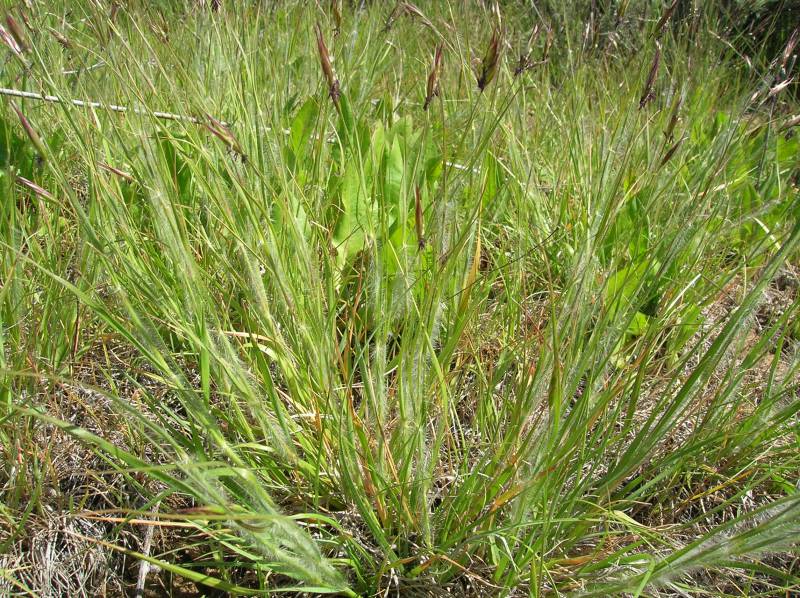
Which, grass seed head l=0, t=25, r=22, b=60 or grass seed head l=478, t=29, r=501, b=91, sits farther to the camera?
grass seed head l=0, t=25, r=22, b=60

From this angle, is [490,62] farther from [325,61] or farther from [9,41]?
[9,41]

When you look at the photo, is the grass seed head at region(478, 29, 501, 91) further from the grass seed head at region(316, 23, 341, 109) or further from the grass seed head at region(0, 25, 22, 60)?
the grass seed head at region(0, 25, 22, 60)

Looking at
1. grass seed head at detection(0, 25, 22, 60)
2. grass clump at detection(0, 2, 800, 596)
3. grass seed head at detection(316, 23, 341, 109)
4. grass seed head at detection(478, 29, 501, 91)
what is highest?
grass seed head at detection(478, 29, 501, 91)

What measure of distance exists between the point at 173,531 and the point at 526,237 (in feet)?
2.94

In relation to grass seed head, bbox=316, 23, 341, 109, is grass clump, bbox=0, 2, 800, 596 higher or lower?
lower

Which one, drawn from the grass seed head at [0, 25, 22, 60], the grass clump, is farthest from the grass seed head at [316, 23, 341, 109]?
the grass seed head at [0, 25, 22, 60]

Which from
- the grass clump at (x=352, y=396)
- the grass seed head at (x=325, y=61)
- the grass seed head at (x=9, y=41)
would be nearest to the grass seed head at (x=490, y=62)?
the grass clump at (x=352, y=396)

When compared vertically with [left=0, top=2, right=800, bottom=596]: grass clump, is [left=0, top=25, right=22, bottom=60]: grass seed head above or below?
above

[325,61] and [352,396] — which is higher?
[325,61]

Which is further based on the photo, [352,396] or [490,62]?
[352,396]

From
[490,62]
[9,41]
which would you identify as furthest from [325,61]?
[9,41]

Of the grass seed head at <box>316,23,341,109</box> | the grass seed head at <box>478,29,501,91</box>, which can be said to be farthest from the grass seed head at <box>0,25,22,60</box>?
the grass seed head at <box>478,29,501,91</box>

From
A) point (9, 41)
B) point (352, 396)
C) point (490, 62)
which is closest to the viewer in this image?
point (490, 62)

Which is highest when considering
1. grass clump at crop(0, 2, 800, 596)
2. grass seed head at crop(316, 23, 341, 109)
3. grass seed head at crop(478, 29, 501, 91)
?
grass seed head at crop(478, 29, 501, 91)
